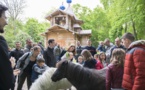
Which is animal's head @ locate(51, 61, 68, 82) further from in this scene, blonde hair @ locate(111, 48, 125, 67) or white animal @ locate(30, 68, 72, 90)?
blonde hair @ locate(111, 48, 125, 67)

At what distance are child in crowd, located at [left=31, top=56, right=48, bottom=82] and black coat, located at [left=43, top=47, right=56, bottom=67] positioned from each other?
3.69 ft

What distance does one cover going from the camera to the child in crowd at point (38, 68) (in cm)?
746

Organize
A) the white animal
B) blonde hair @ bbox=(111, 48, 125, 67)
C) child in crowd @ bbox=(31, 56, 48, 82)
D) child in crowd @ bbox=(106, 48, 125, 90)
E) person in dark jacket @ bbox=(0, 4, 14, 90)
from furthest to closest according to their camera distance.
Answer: child in crowd @ bbox=(31, 56, 48, 82)
the white animal
child in crowd @ bbox=(106, 48, 125, 90)
blonde hair @ bbox=(111, 48, 125, 67)
person in dark jacket @ bbox=(0, 4, 14, 90)

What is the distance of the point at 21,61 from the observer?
7.83 metres

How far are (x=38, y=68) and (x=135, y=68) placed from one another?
12.4 feet

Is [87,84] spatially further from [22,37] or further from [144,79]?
[22,37]

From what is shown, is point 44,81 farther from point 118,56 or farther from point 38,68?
point 118,56

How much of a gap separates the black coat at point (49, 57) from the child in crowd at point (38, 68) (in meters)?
1.12

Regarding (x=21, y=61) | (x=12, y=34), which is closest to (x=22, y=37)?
(x=12, y=34)

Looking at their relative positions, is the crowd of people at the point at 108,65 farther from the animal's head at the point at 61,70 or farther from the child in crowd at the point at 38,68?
the animal's head at the point at 61,70

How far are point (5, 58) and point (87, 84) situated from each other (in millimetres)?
3149

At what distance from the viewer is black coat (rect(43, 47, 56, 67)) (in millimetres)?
8797

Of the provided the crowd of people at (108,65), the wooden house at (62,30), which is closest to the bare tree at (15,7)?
the wooden house at (62,30)

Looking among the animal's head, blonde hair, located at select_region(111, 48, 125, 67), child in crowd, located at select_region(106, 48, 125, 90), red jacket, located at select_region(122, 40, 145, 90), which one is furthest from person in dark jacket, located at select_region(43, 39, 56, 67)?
red jacket, located at select_region(122, 40, 145, 90)
